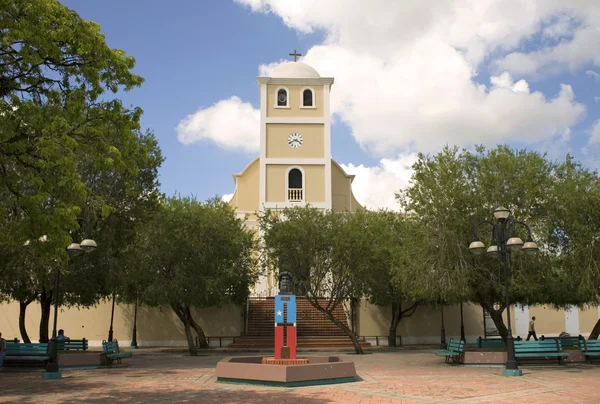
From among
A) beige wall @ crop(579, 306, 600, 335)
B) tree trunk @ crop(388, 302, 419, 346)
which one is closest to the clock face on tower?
tree trunk @ crop(388, 302, 419, 346)

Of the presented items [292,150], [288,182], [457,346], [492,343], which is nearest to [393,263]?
[457,346]

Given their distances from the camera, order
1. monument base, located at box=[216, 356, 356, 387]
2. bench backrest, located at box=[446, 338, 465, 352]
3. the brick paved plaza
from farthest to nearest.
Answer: bench backrest, located at box=[446, 338, 465, 352], monument base, located at box=[216, 356, 356, 387], the brick paved plaza

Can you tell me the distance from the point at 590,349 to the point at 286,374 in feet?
38.3

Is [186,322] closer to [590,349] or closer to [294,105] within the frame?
[590,349]

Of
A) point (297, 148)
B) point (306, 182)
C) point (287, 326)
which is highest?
point (297, 148)

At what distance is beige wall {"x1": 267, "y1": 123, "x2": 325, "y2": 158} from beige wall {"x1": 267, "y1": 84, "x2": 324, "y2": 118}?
69 centimetres

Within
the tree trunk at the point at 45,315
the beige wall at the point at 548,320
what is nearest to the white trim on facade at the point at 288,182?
the beige wall at the point at 548,320

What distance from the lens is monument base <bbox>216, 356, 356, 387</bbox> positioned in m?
13.4

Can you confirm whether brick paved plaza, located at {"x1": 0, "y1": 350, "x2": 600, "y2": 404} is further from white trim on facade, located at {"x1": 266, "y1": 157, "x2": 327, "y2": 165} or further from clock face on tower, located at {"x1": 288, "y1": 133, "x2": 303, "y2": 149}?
clock face on tower, located at {"x1": 288, "y1": 133, "x2": 303, "y2": 149}

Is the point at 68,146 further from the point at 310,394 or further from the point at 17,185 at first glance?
the point at 310,394

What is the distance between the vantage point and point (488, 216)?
19391mm

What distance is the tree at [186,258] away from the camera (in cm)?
2525

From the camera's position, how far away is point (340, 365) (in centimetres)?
1442

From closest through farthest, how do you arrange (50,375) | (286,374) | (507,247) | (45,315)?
(286,374)
(50,375)
(507,247)
(45,315)
